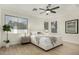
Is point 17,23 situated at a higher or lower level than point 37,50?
higher

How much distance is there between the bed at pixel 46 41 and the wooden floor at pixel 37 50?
10 centimetres

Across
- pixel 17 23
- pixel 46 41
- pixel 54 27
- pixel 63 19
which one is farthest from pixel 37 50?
pixel 63 19

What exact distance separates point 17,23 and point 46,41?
832 millimetres

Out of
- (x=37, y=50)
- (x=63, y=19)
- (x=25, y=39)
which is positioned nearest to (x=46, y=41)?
(x=37, y=50)

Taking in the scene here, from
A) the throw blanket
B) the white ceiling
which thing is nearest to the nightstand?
the throw blanket

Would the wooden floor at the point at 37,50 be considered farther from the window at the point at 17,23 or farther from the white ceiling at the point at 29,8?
the white ceiling at the point at 29,8

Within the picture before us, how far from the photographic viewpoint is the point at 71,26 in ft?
6.96

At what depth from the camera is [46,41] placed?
208 centimetres

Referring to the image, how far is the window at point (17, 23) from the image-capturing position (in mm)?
2051

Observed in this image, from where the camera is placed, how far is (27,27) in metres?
2.14

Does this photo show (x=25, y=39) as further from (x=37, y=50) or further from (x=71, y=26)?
(x=71, y=26)

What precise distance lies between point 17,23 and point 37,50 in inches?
32.3

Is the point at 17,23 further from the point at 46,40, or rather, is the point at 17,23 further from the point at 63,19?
the point at 63,19

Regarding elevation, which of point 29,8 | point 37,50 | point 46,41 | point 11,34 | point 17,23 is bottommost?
point 37,50
